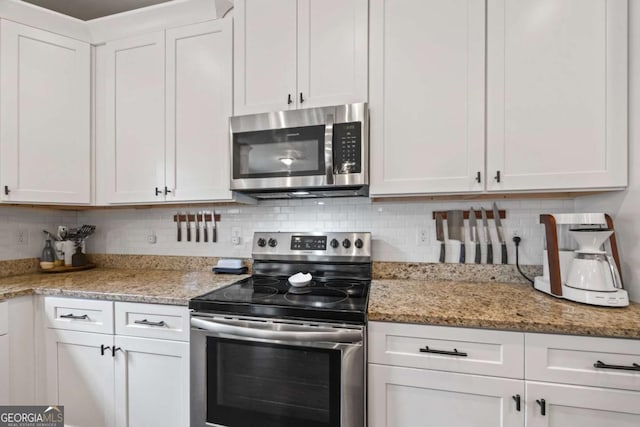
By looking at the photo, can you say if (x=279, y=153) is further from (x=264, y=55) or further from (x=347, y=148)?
(x=264, y=55)

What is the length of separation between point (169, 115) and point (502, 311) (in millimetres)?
2049

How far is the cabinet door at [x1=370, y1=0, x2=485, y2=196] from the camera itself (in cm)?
148

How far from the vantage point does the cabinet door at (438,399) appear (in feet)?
3.73

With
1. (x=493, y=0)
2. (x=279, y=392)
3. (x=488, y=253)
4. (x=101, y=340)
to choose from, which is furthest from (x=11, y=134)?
(x=488, y=253)

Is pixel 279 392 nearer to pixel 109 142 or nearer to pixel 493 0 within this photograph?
pixel 109 142

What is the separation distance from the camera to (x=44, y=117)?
Result: 1.90 m

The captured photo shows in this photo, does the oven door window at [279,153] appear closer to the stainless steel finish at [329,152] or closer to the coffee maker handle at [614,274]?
the stainless steel finish at [329,152]

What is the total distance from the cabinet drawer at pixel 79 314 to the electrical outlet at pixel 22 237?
32.9 inches

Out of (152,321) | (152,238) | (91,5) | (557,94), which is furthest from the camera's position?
(152,238)

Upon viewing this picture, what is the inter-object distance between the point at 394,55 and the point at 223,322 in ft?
5.04

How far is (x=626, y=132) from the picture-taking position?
1.33 metres

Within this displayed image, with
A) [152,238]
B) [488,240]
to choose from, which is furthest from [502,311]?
[152,238]

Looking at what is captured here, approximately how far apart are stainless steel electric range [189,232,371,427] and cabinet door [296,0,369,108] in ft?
3.43

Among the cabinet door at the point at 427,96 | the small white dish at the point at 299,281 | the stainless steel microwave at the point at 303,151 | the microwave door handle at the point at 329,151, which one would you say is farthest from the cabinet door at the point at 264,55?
the small white dish at the point at 299,281
